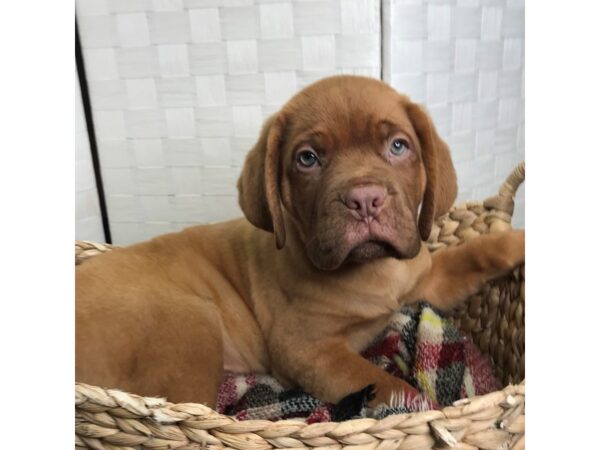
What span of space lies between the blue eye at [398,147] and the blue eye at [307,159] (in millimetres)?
225

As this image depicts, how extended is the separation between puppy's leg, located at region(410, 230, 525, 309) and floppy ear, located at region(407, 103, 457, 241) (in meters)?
0.32

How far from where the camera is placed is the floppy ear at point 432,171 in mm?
1774

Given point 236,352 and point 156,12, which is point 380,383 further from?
point 156,12

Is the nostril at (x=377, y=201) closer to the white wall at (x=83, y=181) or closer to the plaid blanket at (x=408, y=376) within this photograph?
the plaid blanket at (x=408, y=376)

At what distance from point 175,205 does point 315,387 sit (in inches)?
39.3

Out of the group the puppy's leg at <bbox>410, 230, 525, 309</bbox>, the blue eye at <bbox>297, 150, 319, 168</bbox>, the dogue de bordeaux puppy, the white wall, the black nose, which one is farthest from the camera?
the white wall

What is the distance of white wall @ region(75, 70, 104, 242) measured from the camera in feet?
7.01

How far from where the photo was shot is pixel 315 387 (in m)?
1.76

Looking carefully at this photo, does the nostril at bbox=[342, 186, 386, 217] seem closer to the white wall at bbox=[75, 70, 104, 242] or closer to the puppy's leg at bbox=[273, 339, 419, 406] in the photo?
the puppy's leg at bbox=[273, 339, 419, 406]

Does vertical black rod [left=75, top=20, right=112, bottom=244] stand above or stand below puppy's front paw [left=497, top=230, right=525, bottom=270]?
above

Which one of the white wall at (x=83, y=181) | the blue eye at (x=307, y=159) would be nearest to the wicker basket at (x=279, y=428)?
the blue eye at (x=307, y=159)

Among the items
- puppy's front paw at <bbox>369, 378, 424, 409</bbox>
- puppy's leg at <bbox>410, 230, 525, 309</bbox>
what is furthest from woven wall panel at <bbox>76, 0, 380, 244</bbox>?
puppy's front paw at <bbox>369, 378, 424, 409</bbox>

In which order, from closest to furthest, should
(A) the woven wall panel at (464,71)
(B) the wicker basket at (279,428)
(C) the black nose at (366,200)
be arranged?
(B) the wicker basket at (279,428) → (C) the black nose at (366,200) → (A) the woven wall panel at (464,71)

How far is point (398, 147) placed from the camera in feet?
5.66
